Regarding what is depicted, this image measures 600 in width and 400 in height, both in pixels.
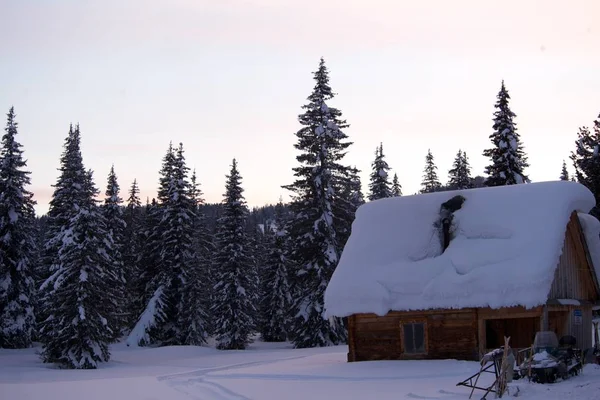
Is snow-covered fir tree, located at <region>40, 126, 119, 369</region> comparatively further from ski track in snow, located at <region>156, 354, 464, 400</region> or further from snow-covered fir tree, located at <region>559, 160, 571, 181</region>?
snow-covered fir tree, located at <region>559, 160, 571, 181</region>

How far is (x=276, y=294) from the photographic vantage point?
190 feet

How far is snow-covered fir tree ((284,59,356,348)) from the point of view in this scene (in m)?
43.4

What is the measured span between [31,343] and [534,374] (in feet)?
125

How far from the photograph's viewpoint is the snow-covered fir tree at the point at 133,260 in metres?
55.4

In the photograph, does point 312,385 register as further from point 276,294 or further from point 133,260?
point 133,260

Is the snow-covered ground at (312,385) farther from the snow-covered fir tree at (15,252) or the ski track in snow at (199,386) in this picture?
the snow-covered fir tree at (15,252)

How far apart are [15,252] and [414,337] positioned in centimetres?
3046

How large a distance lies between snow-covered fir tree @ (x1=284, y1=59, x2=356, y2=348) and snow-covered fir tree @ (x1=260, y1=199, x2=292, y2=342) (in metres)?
10.8

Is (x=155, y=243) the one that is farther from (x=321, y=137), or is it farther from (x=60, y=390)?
(x=60, y=390)

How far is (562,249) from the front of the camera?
25484 mm

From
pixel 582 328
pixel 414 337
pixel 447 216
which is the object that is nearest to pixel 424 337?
pixel 414 337

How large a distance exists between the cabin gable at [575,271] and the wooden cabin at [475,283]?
4 cm

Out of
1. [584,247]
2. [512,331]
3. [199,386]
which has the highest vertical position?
[584,247]

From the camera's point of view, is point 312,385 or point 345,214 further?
point 345,214
